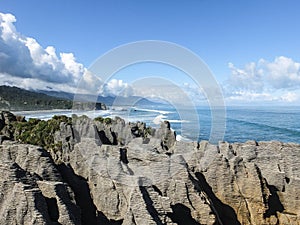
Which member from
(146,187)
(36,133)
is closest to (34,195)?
(146,187)

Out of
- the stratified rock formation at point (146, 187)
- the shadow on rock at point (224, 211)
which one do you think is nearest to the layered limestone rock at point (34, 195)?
the stratified rock formation at point (146, 187)

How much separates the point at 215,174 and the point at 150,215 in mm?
4006

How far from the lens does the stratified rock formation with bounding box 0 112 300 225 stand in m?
6.26

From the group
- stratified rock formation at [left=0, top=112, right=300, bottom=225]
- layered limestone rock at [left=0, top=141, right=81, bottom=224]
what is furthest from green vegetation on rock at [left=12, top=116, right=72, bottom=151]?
layered limestone rock at [left=0, top=141, right=81, bottom=224]

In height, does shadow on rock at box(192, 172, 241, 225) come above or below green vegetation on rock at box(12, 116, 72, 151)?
above

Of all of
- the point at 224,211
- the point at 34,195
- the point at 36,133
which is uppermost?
A: the point at 34,195

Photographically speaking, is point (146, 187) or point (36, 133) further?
point (36, 133)

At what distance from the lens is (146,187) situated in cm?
693

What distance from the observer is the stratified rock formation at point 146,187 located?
20.5 ft

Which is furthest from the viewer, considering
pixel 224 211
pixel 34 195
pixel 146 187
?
pixel 224 211

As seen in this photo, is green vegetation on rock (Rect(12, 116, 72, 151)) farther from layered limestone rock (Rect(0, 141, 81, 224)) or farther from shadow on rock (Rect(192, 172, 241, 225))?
layered limestone rock (Rect(0, 141, 81, 224))

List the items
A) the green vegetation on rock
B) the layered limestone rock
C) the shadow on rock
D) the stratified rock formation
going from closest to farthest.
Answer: the layered limestone rock
the stratified rock formation
the shadow on rock
the green vegetation on rock

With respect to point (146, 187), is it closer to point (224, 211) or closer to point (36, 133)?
point (224, 211)

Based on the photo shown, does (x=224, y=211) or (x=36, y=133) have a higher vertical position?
(x=224, y=211)
